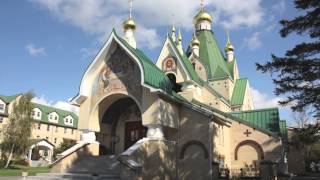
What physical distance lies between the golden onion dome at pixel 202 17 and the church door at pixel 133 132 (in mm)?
21185

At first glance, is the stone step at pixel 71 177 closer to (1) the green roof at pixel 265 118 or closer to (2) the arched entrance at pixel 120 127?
(2) the arched entrance at pixel 120 127

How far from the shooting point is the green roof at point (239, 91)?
107 ft

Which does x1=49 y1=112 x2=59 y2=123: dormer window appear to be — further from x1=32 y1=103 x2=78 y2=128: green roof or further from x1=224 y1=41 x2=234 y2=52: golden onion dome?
x1=224 y1=41 x2=234 y2=52: golden onion dome

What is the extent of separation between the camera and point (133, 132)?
2147 cm

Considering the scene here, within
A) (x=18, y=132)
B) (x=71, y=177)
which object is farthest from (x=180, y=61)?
(x=18, y=132)

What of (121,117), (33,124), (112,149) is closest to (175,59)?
(121,117)

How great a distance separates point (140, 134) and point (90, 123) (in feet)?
11.0

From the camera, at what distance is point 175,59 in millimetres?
25828

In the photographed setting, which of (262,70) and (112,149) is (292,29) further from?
(112,149)

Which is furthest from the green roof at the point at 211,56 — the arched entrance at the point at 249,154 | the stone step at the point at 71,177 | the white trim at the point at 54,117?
the white trim at the point at 54,117

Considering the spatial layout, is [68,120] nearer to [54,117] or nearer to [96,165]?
[54,117]

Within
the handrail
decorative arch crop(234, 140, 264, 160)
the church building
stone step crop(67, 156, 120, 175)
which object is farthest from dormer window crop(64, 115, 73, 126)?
decorative arch crop(234, 140, 264, 160)

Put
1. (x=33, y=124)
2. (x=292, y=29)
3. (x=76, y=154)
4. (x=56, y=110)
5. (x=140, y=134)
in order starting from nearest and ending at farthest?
(x=292, y=29), (x=76, y=154), (x=140, y=134), (x=33, y=124), (x=56, y=110)

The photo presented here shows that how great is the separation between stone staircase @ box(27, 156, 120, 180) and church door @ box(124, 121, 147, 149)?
2936 millimetres
